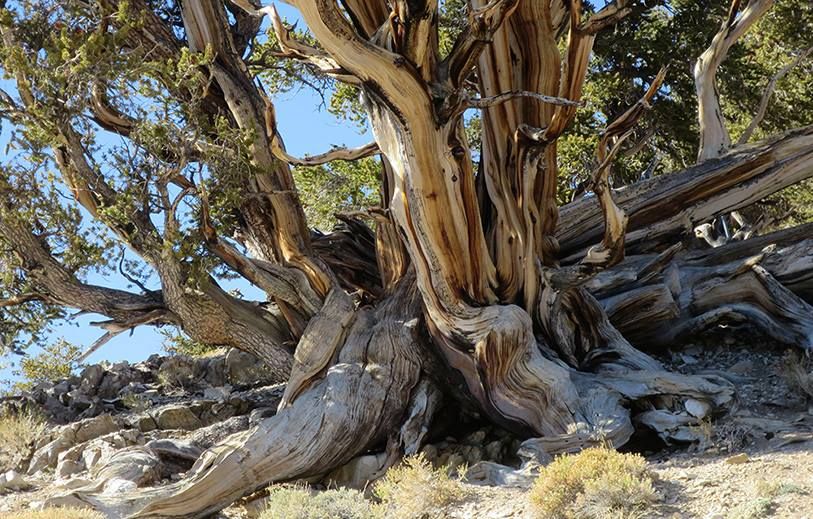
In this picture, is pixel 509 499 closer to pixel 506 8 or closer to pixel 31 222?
pixel 506 8

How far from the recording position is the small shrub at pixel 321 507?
229 inches

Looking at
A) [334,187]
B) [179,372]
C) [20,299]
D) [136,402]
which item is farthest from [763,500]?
[334,187]

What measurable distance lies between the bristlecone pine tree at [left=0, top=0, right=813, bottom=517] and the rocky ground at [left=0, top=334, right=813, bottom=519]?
285 mm

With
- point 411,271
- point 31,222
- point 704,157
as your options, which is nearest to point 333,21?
point 411,271

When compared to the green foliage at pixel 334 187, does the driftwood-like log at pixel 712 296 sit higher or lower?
lower

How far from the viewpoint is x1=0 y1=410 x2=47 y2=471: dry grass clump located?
343 inches

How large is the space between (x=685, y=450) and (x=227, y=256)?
4.51 meters

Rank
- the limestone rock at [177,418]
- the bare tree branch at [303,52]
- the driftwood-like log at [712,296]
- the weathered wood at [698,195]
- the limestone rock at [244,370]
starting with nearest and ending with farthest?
the bare tree branch at [303,52] < the driftwood-like log at [712,296] < the limestone rock at [177,418] < the weathered wood at [698,195] < the limestone rock at [244,370]

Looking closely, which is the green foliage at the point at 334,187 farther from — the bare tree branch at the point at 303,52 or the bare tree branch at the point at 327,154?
the bare tree branch at the point at 303,52

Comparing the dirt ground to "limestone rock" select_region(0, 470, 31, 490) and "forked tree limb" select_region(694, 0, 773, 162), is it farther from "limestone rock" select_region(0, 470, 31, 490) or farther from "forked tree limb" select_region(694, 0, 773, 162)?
"limestone rock" select_region(0, 470, 31, 490)

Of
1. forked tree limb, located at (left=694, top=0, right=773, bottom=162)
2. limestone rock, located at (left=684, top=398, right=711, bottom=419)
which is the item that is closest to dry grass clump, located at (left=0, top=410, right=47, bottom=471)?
limestone rock, located at (left=684, top=398, right=711, bottom=419)

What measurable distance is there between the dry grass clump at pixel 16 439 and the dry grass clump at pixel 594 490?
540cm

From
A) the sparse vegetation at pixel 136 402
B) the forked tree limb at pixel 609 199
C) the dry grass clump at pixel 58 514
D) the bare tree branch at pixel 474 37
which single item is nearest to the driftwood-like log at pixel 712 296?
the forked tree limb at pixel 609 199

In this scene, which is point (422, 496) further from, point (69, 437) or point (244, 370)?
point (244, 370)
